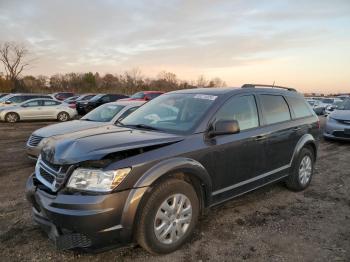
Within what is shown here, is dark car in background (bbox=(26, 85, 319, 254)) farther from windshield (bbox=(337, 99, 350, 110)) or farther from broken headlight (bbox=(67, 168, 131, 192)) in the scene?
windshield (bbox=(337, 99, 350, 110))

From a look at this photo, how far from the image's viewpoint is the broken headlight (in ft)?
9.74

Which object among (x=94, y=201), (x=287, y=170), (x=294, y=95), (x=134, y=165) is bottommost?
(x=287, y=170)

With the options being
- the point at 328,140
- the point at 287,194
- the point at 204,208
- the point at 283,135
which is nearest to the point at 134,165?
the point at 204,208

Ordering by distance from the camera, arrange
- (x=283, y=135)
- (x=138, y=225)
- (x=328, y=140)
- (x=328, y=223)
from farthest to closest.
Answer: (x=328, y=140), (x=283, y=135), (x=328, y=223), (x=138, y=225)

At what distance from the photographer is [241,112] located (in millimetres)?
4410

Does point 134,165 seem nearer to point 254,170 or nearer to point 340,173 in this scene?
point 254,170

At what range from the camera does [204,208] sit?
3.83 meters

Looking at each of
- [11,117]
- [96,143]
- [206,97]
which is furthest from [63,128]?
[11,117]

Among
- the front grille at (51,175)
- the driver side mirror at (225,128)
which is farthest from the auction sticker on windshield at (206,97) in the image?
the front grille at (51,175)

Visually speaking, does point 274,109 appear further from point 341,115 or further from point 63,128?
point 341,115

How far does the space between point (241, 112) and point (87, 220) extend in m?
2.48

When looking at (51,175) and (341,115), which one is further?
(341,115)

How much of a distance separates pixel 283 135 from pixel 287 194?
3.78ft

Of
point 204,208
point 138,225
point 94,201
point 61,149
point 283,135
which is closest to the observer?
point 94,201
